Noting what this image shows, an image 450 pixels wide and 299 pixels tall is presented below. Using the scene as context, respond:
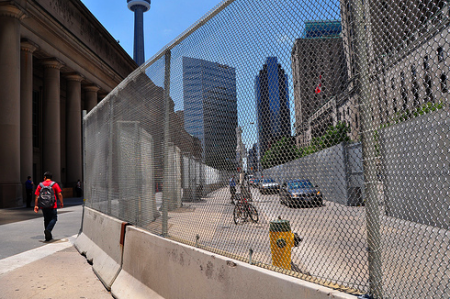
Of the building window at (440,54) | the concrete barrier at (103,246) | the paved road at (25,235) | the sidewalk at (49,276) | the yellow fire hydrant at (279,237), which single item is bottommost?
the paved road at (25,235)

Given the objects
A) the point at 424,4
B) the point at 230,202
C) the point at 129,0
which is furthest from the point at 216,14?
the point at 129,0

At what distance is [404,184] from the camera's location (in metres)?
2.26

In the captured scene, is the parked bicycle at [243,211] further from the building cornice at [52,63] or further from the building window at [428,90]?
the building cornice at [52,63]

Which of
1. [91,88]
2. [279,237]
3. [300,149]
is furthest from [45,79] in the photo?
[300,149]

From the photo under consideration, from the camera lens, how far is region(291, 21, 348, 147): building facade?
237 cm

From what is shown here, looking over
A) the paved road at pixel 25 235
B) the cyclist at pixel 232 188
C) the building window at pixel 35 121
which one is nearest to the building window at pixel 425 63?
the cyclist at pixel 232 188

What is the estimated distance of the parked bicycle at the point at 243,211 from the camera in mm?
3134

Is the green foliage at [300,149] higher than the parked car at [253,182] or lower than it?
higher

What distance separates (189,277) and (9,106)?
24.2 m

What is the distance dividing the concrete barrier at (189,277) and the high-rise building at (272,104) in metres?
1.06

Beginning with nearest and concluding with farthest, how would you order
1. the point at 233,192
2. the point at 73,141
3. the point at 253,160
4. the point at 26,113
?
the point at 253,160, the point at 233,192, the point at 26,113, the point at 73,141

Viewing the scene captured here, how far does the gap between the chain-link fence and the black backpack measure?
6303 millimetres

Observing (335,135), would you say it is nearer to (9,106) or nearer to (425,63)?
(425,63)

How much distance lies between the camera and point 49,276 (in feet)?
20.6
